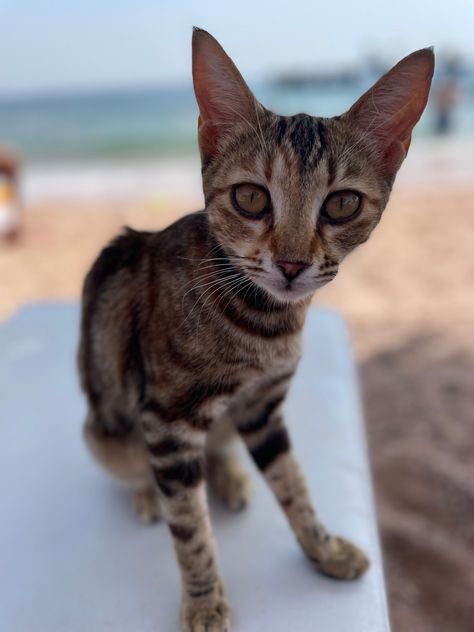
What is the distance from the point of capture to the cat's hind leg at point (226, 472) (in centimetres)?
103

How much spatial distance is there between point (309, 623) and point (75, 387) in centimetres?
81

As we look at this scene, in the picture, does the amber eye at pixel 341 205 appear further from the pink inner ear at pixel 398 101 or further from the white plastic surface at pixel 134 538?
the white plastic surface at pixel 134 538

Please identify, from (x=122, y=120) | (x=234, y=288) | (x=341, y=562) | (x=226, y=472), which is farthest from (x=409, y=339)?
(x=122, y=120)

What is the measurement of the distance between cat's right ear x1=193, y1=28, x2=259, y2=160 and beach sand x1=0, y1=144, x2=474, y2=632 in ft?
3.23

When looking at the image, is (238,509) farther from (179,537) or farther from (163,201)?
(163,201)

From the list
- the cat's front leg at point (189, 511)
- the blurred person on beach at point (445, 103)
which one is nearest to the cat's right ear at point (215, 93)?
the cat's front leg at point (189, 511)

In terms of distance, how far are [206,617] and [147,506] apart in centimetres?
25

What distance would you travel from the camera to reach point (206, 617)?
0.80 m

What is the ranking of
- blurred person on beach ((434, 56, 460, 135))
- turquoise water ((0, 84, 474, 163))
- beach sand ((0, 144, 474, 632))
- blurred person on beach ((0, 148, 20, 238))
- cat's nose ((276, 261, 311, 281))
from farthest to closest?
turquoise water ((0, 84, 474, 163)) < blurred person on beach ((434, 56, 460, 135)) < blurred person on beach ((0, 148, 20, 238)) < beach sand ((0, 144, 474, 632)) < cat's nose ((276, 261, 311, 281))

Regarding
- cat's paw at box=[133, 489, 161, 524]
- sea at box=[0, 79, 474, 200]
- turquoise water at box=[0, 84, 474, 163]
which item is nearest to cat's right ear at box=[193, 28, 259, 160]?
cat's paw at box=[133, 489, 161, 524]

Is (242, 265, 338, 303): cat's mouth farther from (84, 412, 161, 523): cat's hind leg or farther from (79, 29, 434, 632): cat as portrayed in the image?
(84, 412, 161, 523): cat's hind leg

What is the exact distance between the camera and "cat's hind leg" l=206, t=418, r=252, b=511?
1.03 meters

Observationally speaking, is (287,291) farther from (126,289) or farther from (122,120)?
(122,120)

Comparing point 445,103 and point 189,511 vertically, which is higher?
point 445,103
